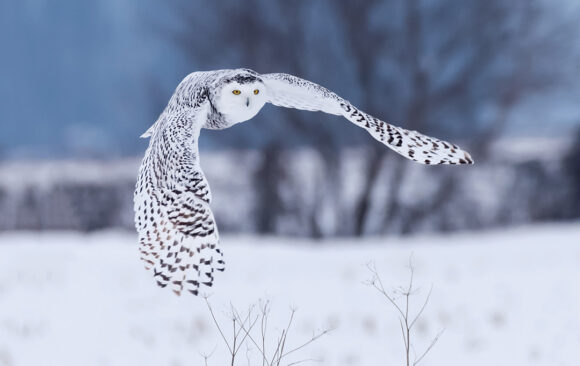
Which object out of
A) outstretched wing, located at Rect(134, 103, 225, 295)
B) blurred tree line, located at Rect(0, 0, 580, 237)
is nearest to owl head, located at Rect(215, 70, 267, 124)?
outstretched wing, located at Rect(134, 103, 225, 295)

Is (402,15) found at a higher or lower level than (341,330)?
higher

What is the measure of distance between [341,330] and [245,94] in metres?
5.75

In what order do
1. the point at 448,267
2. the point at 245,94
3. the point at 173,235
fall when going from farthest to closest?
the point at 448,267 < the point at 173,235 < the point at 245,94

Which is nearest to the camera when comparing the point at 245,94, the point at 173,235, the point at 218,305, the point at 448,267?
the point at 245,94

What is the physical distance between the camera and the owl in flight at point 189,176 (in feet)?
8.07

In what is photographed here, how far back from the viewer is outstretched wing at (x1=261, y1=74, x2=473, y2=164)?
9.04 ft

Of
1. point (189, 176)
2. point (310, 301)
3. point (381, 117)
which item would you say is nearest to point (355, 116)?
point (189, 176)

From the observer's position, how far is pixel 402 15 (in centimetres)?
1598

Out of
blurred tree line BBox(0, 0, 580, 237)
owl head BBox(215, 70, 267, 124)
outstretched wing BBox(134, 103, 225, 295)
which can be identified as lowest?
outstretched wing BBox(134, 103, 225, 295)

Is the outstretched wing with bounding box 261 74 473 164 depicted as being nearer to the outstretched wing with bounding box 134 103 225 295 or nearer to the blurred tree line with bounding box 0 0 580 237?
the outstretched wing with bounding box 134 103 225 295

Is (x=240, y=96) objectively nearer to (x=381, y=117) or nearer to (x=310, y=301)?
(x=310, y=301)

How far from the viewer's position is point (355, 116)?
9.45 feet

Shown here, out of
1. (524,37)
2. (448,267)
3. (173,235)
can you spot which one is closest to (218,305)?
(448,267)

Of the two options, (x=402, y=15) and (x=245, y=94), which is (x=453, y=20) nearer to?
(x=402, y=15)
